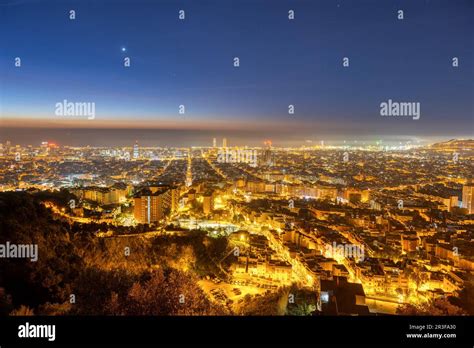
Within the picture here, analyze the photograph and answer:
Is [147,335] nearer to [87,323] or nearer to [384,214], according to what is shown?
[87,323]

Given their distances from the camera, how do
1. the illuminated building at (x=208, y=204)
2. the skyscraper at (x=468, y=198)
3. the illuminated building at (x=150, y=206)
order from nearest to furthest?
the illuminated building at (x=150, y=206) < the skyscraper at (x=468, y=198) < the illuminated building at (x=208, y=204)

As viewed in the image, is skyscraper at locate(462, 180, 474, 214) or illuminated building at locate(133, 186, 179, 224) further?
skyscraper at locate(462, 180, 474, 214)

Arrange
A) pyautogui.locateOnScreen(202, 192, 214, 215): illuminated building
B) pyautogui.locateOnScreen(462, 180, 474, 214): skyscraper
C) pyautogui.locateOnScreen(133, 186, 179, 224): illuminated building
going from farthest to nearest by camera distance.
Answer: pyautogui.locateOnScreen(202, 192, 214, 215): illuminated building
pyautogui.locateOnScreen(462, 180, 474, 214): skyscraper
pyautogui.locateOnScreen(133, 186, 179, 224): illuminated building

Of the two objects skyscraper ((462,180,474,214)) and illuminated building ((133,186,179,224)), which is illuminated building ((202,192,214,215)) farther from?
skyscraper ((462,180,474,214))

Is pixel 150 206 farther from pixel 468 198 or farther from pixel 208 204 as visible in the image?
pixel 468 198

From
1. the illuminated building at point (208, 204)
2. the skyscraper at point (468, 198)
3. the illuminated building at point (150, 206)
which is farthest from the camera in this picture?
the illuminated building at point (208, 204)

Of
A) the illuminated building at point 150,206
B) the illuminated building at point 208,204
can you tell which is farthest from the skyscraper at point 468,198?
the illuminated building at point 150,206

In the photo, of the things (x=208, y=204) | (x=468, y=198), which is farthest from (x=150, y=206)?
(x=468, y=198)

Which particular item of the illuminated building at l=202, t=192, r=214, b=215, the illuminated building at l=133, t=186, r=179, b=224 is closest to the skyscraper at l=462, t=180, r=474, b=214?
the illuminated building at l=202, t=192, r=214, b=215

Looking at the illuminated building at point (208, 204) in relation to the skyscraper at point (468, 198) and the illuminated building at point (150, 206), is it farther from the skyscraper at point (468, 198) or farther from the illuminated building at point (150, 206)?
the skyscraper at point (468, 198)

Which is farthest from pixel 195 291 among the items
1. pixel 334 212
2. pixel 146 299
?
pixel 334 212

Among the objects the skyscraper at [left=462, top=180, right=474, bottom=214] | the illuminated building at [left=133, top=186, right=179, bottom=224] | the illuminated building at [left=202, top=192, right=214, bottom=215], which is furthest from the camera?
the illuminated building at [left=202, top=192, right=214, bottom=215]
